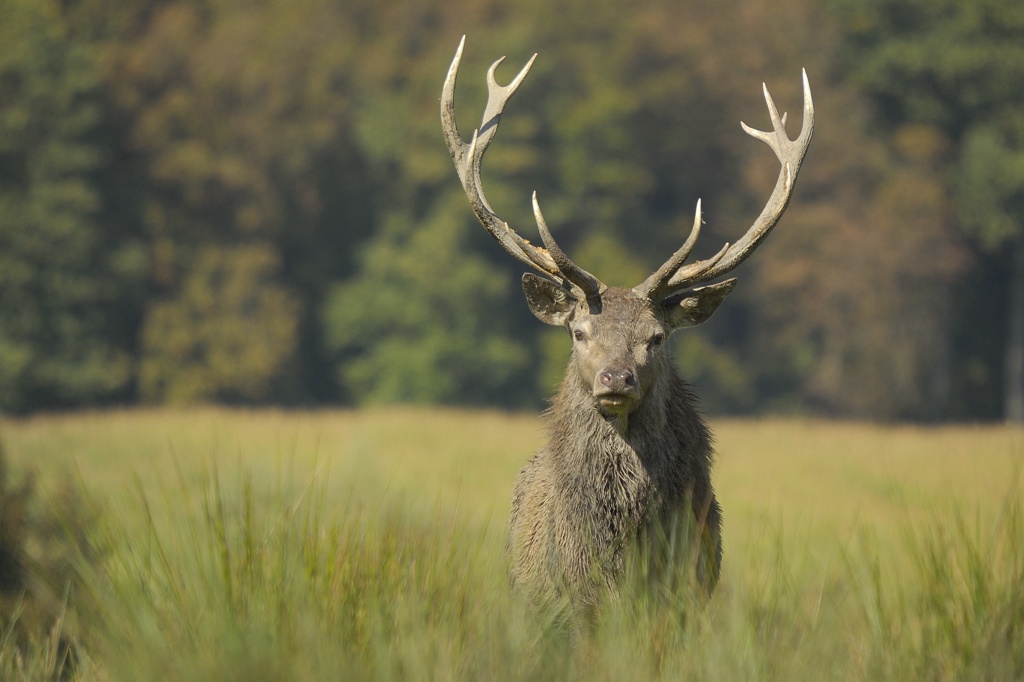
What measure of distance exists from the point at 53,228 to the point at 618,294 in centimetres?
2810

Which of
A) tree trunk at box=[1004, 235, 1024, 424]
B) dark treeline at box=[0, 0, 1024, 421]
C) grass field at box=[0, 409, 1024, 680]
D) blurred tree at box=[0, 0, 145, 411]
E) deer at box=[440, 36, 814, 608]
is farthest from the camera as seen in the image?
tree trunk at box=[1004, 235, 1024, 424]

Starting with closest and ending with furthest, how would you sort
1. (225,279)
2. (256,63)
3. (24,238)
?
(24,238) → (225,279) → (256,63)

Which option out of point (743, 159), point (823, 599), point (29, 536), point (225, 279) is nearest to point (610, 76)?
point (743, 159)

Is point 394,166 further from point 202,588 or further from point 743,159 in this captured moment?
point 202,588

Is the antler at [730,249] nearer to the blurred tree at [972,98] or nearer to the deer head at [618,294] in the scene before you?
the deer head at [618,294]

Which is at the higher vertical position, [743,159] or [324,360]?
[743,159]

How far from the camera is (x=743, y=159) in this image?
37.8 meters

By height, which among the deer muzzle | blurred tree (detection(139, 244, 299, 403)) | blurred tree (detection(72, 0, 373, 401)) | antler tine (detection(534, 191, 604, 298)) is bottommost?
blurred tree (detection(139, 244, 299, 403))

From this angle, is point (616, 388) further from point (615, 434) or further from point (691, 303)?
point (691, 303)

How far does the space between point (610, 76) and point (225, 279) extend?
11778 mm

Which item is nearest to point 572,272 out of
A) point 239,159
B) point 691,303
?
point 691,303

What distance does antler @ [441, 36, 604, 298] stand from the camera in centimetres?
586

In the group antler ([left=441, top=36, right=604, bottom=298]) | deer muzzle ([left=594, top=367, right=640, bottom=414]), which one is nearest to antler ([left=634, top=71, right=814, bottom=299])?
antler ([left=441, top=36, right=604, bottom=298])

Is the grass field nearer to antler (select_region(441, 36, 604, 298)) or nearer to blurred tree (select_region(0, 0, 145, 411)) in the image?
antler (select_region(441, 36, 604, 298))
